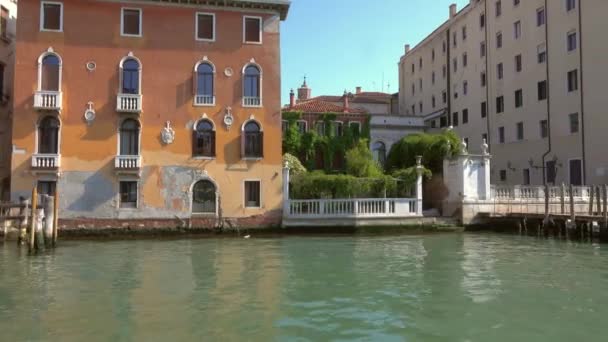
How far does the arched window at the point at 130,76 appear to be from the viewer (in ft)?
63.8

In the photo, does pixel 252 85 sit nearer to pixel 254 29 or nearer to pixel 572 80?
pixel 254 29

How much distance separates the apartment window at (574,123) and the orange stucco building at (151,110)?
49.2ft

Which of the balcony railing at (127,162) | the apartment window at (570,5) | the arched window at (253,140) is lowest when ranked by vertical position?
the balcony railing at (127,162)

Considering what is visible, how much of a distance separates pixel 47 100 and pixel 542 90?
78.3ft

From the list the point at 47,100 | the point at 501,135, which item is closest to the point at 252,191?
the point at 47,100

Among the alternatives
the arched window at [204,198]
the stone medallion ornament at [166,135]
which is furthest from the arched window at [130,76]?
the arched window at [204,198]

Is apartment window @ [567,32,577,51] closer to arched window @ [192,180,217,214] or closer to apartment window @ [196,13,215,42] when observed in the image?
apartment window @ [196,13,215,42]

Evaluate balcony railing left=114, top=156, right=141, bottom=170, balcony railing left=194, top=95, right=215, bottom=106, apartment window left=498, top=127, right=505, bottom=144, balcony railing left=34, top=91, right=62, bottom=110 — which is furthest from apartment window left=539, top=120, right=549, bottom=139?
balcony railing left=34, top=91, right=62, bottom=110

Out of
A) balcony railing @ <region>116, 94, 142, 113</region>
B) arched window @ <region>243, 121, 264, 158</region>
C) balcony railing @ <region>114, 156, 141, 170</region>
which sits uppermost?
balcony railing @ <region>116, 94, 142, 113</region>

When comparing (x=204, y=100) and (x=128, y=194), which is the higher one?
(x=204, y=100)

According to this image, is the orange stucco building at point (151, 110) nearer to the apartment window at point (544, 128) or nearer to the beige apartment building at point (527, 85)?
the beige apartment building at point (527, 85)

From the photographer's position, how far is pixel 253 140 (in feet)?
66.5

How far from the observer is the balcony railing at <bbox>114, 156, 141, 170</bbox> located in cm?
1888

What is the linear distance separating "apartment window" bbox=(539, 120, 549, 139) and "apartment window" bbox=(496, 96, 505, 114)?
133 inches
